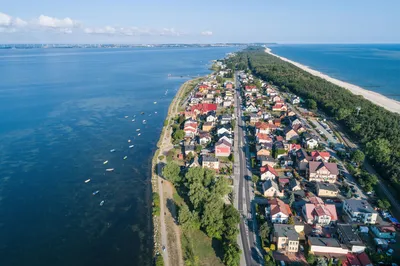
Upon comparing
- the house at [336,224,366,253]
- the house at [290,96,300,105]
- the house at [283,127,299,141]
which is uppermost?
the house at [290,96,300,105]

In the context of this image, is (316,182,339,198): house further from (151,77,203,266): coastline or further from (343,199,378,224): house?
(151,77,203,266): coastline

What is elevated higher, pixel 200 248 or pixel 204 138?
pixel 204 138

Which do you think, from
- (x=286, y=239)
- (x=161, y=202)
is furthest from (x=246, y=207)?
(x=161, y=202)

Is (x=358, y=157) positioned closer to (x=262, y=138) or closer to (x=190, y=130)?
(x=262, y=138)

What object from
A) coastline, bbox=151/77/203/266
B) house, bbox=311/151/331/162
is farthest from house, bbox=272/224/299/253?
house, bbox=311/151/331/162

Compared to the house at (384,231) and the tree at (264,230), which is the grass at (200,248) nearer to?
the tree at (264,230)

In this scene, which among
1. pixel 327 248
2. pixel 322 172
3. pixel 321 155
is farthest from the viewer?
pixel 321 155
